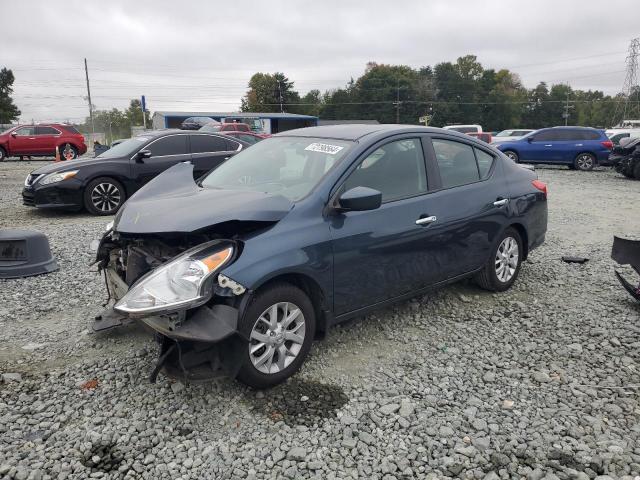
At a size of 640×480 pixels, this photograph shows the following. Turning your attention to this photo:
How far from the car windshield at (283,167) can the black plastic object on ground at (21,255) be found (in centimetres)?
264

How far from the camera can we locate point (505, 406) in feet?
10.6

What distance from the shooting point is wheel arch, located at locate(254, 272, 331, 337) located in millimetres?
3268

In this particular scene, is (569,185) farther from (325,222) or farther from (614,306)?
(325,222)

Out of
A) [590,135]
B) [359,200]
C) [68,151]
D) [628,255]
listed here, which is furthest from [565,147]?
[68,151]

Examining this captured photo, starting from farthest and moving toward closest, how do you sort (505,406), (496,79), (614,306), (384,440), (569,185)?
1. (496,79)
2. (569,185)
3. (614,306)
4. (505,406)
5. (384,440)

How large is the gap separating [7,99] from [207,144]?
52.4 meters

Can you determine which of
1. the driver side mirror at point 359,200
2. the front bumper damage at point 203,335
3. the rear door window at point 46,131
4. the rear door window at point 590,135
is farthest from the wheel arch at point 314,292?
the rear door window at point 46,131

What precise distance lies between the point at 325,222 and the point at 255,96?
285 feet

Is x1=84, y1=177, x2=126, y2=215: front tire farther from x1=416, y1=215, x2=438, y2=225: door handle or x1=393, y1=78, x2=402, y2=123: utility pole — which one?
x1=393, y1=78, x2=402, y2=123: utility pole

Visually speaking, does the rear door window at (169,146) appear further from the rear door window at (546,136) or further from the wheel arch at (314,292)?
the rear door window at (546,136)

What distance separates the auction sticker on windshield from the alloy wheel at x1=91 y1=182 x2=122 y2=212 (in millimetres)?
6128

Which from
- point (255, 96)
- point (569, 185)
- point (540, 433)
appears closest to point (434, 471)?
point (540, 433)

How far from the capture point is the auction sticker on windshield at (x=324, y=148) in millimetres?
3912

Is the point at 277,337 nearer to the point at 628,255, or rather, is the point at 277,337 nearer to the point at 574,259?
the point at 628,255
